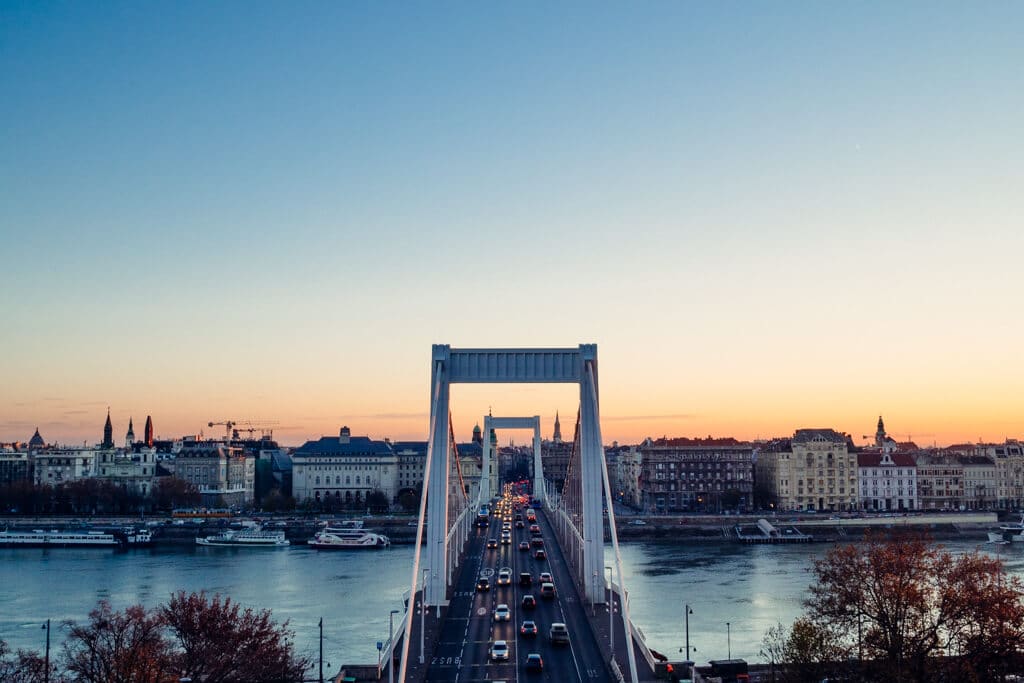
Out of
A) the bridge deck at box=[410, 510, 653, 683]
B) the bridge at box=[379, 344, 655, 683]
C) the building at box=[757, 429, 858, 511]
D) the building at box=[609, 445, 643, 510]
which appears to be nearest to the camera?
the bridge deck at box=[410, 510, 653, 683]

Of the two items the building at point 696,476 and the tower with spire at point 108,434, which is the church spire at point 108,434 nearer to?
the tower with spire at point 108,434

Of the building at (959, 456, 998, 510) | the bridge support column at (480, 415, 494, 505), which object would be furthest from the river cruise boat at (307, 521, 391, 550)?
the building at (959, 456, 998, 510)

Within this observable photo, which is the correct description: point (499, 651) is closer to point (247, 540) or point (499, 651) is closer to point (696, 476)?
point (247, 540)

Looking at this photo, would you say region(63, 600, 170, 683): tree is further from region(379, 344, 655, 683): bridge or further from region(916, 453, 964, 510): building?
region(916, 453, 964, 510): building

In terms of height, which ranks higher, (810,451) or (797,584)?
(810,451)

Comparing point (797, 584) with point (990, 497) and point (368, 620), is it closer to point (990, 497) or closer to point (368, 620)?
point (368, 620)

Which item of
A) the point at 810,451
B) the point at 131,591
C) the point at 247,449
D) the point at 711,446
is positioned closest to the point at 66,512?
the point at 247,449
